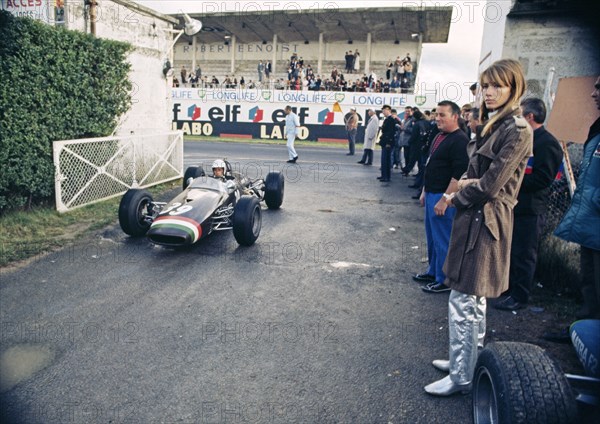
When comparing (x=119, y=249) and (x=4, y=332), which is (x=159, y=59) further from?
(x=4, y=332)

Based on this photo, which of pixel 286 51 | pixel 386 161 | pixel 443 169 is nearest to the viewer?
pixel 443 169

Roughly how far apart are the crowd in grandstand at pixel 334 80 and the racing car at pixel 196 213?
2096 cm

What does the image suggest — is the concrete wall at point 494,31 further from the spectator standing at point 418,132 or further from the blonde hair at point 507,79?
the blonde hair at point 507,79

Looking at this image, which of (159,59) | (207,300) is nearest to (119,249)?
(207,300)

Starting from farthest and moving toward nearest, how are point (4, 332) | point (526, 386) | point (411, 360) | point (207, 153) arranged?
point (207, 153)
point (4, 332)
point (411, 360)
point (526, 386)

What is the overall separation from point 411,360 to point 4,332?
11.1 ft

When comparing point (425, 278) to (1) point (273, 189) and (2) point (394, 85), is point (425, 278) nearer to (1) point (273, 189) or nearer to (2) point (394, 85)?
(1) point (273, 189)

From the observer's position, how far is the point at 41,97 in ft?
23.7

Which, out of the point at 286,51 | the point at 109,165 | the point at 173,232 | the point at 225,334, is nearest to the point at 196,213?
the point at 173,232

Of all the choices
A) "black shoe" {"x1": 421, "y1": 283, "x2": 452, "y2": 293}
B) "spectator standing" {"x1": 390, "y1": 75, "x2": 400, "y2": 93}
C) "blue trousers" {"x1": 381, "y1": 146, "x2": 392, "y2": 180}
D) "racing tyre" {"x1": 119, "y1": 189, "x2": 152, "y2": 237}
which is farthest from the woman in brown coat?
"spectator standing" {"x1": 390, "y1": 75, "x2": 400, "y2": 93}

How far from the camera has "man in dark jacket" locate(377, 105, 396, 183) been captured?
1141 cm

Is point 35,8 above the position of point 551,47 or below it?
above

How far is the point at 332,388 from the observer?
3.12m

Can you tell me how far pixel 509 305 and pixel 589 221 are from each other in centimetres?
136
